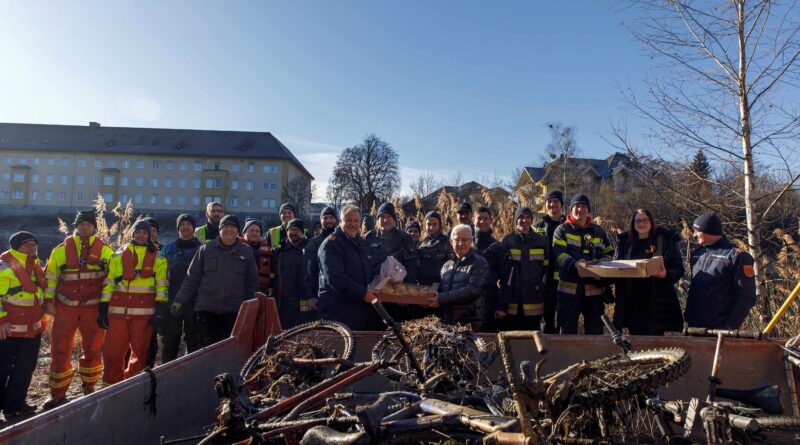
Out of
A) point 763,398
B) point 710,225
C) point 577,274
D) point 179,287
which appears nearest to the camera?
point 763,398

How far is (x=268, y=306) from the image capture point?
4258mm

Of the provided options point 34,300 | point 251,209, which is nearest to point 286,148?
point 251,209

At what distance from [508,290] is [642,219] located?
1.52 m

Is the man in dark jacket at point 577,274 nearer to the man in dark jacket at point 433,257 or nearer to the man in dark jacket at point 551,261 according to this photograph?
the man in dark jacket at point 551,261

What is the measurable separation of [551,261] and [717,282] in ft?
5.44

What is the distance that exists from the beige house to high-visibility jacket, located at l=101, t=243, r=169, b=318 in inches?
2339

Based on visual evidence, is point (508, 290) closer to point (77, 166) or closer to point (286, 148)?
point (286, 148)

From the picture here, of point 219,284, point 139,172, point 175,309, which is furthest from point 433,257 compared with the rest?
point 139,172

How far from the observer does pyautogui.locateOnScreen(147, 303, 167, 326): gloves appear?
5.88 metres

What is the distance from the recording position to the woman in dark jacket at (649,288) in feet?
16.0

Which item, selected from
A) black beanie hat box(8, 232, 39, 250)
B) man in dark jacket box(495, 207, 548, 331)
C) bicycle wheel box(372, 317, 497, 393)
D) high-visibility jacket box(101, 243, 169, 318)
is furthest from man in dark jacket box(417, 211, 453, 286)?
black beanie hat box(8, 232, 39, 250)

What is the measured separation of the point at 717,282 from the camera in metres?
4.47

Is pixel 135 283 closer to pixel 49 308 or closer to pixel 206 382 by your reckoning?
pixel 49 308

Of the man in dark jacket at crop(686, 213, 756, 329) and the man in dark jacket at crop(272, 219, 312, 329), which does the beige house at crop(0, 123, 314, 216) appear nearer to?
the man in dark jacket at crop(272, 219, 312, 329)
